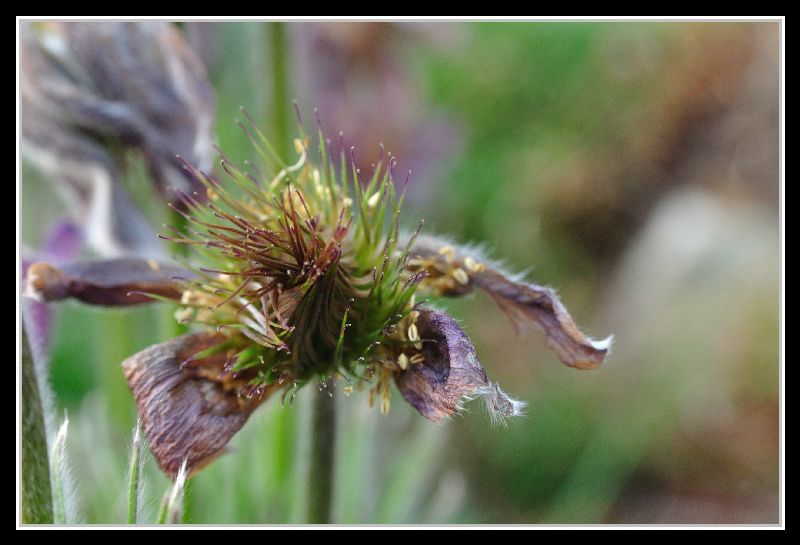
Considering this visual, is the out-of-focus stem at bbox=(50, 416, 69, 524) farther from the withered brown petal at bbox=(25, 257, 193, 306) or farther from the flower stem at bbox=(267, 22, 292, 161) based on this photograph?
the flower stem at bbox=(267, 22, 292, 161)

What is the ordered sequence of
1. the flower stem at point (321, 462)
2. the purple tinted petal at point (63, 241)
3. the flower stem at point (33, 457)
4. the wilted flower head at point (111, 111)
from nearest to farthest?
1. the flower stem at point (33, 457)
2. the flower stem at point (321, 462)
3. the wilted flower head at point (111, 111)
4. the purple tinted petal at point (63, 241)

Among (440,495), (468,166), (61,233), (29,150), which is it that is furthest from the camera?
(468,166)

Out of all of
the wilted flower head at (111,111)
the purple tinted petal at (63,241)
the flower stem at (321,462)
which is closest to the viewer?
the flower stem at (321,462)

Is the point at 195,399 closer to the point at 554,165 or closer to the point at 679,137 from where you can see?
the point at 554,165

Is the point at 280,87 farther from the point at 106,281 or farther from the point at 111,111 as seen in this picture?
the point at 106,281

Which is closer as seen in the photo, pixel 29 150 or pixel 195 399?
pixel 195 399

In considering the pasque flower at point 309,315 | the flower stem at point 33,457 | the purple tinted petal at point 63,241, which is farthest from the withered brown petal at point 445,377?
the purple tinted petal at point 63,241

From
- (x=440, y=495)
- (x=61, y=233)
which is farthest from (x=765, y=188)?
(x=61, y=233)

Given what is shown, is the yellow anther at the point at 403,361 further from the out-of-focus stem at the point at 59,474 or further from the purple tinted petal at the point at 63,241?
the purple tinted petal at the point at 63,241
